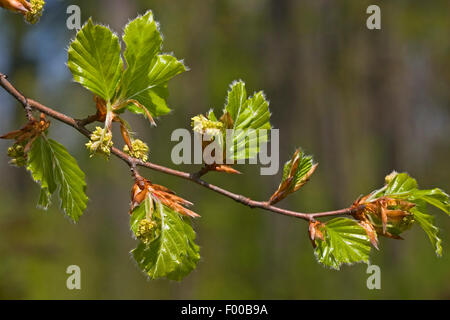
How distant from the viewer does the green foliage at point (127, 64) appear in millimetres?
641

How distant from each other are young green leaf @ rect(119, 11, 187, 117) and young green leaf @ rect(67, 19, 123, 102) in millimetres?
18

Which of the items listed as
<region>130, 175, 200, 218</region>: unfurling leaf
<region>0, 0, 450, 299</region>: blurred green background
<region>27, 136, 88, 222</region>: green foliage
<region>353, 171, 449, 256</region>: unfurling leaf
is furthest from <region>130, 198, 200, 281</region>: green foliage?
<region>0, 0, 450, 299</region>: blurred green background

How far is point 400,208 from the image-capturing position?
673 millimetres

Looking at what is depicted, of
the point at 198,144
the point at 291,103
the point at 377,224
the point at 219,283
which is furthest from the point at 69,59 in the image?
the point at 219,283

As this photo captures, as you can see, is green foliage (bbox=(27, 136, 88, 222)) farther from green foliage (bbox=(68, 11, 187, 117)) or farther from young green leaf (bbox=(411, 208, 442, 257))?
young green leaf (bbox=(411, 208, 442, 257))

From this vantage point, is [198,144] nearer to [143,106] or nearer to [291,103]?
[143,106]

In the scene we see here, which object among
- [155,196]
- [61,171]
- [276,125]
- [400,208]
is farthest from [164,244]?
[276,125]

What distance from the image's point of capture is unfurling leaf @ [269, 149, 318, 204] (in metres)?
0.68

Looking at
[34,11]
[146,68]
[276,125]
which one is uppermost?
[276,125]

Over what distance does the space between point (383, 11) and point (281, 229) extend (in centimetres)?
359

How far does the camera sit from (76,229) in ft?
26.0

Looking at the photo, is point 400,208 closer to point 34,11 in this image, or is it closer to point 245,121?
point 245,121

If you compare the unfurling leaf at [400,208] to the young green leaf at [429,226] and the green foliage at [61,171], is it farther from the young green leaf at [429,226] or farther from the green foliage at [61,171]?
the green foliage at [61,171]

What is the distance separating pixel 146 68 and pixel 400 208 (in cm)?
44
